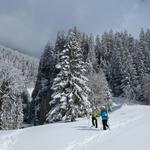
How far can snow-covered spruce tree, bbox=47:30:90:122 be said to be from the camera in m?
38.0

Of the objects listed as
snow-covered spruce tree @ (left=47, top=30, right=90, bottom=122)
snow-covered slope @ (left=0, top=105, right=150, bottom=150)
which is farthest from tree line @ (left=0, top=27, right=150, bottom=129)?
snow-covered slope @ (left=0, top=105, right=150, bottom=150)

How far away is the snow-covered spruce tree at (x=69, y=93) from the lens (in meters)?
38.0

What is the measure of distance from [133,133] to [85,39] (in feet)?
432

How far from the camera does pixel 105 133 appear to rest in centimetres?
2436

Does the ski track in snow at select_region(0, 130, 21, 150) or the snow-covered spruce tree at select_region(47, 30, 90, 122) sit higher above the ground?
the snow-covered spruce tree at select_region(47, 30, 90, 122)

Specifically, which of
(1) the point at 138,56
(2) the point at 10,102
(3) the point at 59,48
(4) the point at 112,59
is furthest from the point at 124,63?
(2) the point at 10,102

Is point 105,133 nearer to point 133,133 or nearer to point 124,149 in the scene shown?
point 133,133

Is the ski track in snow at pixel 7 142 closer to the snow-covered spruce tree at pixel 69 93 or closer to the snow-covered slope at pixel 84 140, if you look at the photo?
the snow-covered slope at pixel 84 140

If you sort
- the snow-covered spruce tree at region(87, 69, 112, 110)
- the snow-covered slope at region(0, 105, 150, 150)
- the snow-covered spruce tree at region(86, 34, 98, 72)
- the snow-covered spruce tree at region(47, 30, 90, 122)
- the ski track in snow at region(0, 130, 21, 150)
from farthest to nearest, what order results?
the snow-covered spruce tree at region(86, 34, 98, 72)
the snow-covered spruce tree at region(87, 69, 112, 110)
the snow-covered spruce tree at region(47, 30, 90, 122)
the ski track in snow at region(0, 130, 21, 150)
the snow-covered slope at region(0, 105, 150, 150)

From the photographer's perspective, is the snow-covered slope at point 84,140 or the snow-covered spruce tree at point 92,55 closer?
the snow-covered slope at point 84,140

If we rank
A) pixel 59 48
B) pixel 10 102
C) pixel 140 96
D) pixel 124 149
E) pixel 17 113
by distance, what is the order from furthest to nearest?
pixel 59 48 < pixel 140 96 < pixel 17 113 < pixel 10 102 < pixel 124 149

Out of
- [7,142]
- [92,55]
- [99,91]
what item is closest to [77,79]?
[7,142]

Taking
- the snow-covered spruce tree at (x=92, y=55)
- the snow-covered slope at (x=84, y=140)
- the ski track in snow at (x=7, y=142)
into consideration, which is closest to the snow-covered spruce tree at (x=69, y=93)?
the snow-covered slope at (x=84, y=140)

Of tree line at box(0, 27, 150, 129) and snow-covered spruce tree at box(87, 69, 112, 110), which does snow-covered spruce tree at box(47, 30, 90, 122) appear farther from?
snow-covered spruce tree at box(87, 69, 112, 110)
